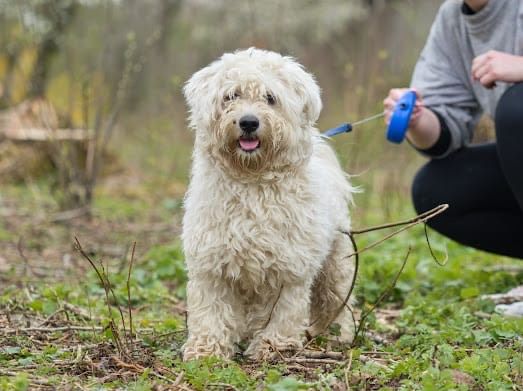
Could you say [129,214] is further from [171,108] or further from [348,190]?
[348,190]

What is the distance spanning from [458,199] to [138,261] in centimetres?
200

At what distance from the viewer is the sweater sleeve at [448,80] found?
13.6 feet

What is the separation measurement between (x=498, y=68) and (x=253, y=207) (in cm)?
139

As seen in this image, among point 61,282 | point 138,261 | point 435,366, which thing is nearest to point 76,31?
point 138,261

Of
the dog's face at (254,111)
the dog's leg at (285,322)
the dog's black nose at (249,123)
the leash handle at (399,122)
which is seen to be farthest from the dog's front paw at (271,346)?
the leash handle at (399,122)

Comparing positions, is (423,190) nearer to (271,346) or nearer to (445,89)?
(445,89)

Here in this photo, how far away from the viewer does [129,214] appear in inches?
285

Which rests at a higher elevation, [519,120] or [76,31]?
[76,31]

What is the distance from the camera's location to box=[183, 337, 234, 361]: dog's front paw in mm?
2926

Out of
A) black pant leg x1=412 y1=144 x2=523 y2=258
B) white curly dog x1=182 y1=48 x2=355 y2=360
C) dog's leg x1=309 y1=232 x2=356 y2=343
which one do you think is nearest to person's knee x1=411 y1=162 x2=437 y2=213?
black pant leg x1=412 y1=144 x2=523 y2=258

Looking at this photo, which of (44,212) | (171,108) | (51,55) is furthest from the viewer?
(51,55)

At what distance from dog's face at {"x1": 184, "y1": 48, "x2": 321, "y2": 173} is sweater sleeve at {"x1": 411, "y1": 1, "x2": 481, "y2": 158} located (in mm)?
1237

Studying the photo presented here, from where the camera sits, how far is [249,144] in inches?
116

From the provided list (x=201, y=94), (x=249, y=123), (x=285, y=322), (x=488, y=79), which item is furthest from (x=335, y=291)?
(x=488, y=79)
